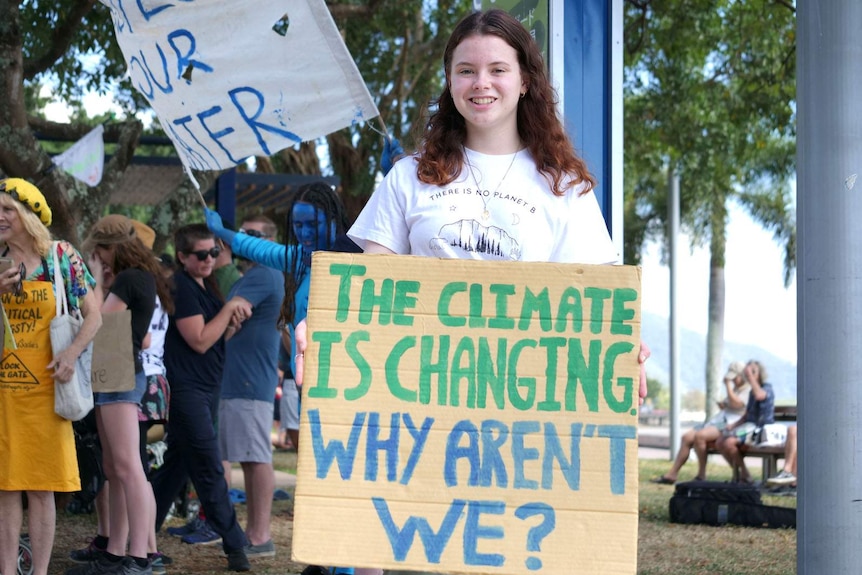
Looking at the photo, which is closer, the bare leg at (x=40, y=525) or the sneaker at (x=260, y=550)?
the bare leg at (x=40, y=525)

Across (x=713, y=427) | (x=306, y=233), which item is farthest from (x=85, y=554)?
(x=713, y=427)

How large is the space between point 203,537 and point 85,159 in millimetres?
2725

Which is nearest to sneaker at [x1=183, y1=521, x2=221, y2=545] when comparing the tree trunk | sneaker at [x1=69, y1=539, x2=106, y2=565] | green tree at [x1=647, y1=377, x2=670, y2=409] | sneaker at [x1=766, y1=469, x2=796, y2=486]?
sneaker at [x1=69, y1=539, x2=106, y2=565]

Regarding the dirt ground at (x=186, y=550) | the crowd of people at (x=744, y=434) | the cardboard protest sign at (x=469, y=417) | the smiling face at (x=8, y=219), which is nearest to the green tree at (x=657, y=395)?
the crowd of people at (x=744, y=434)

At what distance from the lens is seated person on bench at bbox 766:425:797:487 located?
35.4 ft

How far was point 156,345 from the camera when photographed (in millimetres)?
6516

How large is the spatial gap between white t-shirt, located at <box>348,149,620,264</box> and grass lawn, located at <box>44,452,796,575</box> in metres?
3.87

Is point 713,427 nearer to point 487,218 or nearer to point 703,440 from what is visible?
point 703,440

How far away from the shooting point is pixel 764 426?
1157cm

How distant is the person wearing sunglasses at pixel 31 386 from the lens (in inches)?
201

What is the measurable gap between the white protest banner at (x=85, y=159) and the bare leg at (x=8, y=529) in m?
3.55

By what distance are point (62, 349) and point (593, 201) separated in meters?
2.91

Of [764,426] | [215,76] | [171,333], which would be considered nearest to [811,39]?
[215,76]

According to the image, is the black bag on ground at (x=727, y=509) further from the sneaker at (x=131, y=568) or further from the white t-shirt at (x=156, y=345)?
the sneaker at (x=131, y=568)
